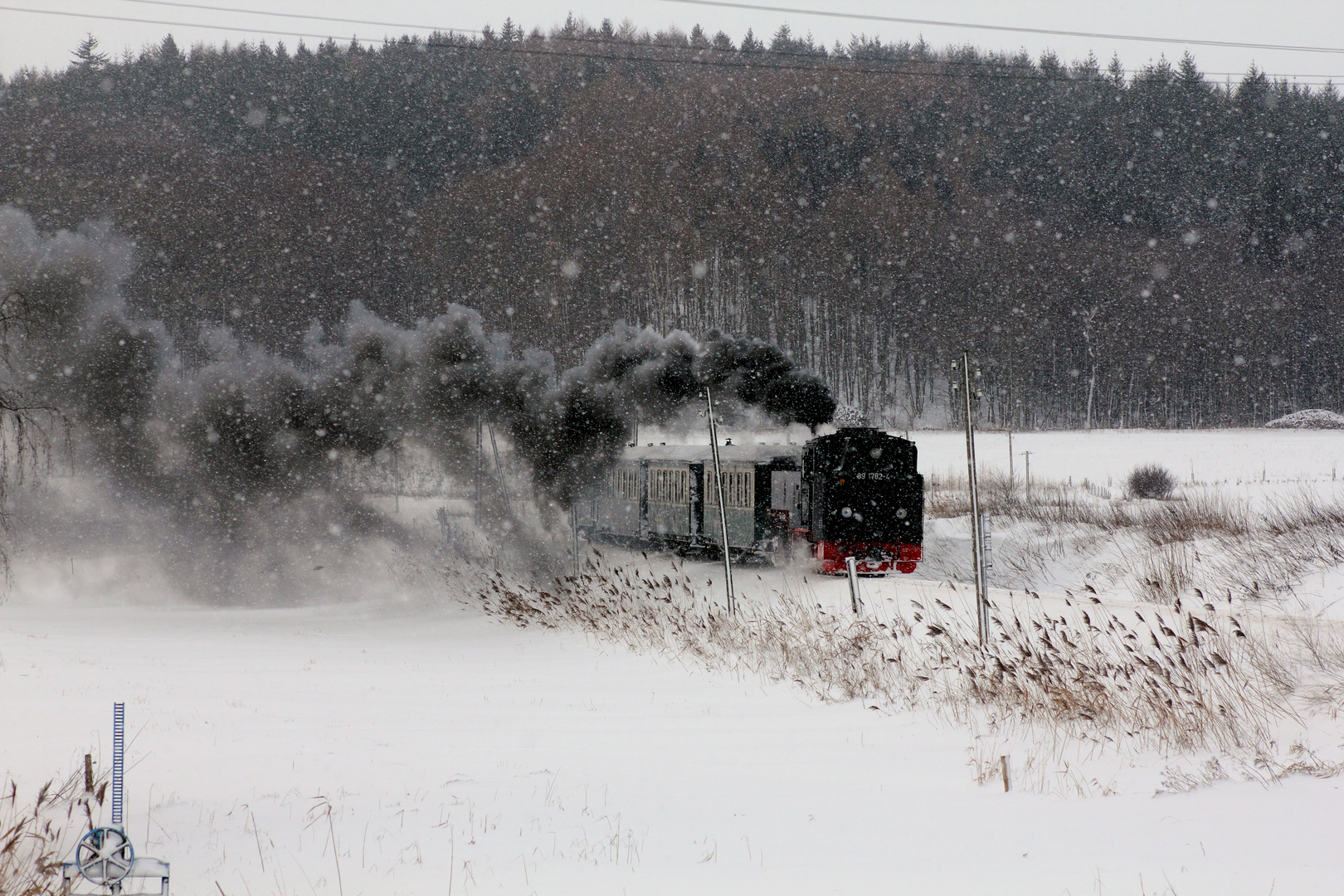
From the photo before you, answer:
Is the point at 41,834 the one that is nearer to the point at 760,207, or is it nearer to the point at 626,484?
the point at 626,484

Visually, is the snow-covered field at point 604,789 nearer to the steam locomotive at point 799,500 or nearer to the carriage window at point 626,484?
the steam locomotive at point 799,500

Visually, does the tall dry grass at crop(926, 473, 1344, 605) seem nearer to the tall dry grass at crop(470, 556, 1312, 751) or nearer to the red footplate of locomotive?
the tall dry grass at crop(470, 556, 1312, 751)

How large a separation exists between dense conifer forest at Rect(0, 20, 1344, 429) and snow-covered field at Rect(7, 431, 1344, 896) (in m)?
37.8

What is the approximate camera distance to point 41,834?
4500mm

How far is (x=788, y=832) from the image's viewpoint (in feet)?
16.4

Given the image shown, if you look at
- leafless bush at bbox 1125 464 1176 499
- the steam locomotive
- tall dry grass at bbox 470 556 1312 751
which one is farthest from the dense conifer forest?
tall dry grass at bbox 470 556 1312 751

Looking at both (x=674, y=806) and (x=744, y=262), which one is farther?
(x=744, y=262)

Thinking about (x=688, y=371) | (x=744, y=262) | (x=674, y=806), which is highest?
(x=744, y=262)

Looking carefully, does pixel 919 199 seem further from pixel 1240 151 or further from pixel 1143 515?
pixel 1143 515

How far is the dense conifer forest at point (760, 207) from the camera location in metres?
50.6

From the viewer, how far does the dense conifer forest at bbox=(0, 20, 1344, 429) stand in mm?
50625

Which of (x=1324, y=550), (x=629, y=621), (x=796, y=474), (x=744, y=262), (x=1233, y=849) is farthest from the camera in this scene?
(x=744, y=262)

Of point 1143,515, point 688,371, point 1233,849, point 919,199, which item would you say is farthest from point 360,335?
point 919,199

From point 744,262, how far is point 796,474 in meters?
37.2
